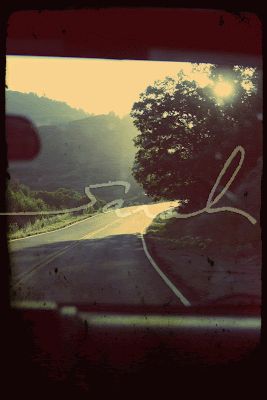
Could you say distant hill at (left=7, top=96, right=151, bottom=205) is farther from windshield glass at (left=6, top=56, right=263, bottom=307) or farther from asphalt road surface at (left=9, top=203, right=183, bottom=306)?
asphalt road surface at (left=9, top=203, right=183, bottom=306)

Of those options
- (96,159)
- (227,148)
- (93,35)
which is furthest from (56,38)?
(96,159)

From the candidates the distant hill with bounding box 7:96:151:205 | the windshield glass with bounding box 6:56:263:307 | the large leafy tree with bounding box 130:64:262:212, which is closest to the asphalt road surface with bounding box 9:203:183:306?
the windshield glass with bounding box 6:56:263:307

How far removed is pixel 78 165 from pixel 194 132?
129 metres

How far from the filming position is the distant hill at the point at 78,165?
120062 millimetres

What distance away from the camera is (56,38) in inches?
271

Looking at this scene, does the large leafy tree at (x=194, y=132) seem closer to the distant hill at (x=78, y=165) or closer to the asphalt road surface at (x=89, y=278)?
the asphalt road surface at (x=89, y=278)

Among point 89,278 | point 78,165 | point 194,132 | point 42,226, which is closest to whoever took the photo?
point 89,278

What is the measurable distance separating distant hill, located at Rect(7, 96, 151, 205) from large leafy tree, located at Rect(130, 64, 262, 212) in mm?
68909

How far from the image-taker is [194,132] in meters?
31.6

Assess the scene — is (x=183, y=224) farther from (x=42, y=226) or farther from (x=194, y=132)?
(x=42, y=226)

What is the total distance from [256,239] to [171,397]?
14.6 m

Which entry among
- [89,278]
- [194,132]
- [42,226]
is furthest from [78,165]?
[89,278]

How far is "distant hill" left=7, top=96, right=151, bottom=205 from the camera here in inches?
4727

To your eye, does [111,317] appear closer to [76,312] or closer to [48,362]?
[76,312]
